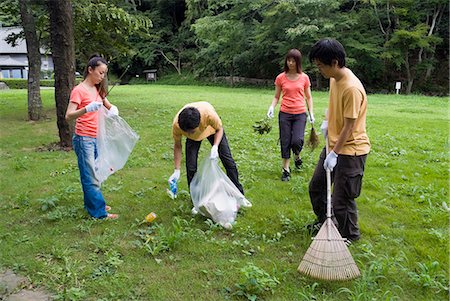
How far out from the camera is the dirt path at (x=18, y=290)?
2486 millimetres

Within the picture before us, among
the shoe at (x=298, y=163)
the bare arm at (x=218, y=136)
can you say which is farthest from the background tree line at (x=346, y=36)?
the bare arm at (x=218, y=136)

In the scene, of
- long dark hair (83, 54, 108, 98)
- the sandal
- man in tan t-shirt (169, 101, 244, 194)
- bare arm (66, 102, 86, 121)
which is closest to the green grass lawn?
the sandal

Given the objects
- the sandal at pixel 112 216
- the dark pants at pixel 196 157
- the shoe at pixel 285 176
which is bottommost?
the sandal at pixel 112 216

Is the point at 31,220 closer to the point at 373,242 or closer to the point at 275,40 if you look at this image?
the point at 373,242

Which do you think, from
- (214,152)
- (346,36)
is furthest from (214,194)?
(346,36)

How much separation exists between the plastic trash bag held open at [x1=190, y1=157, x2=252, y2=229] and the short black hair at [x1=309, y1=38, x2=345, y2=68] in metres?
1.35

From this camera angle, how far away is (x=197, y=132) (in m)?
3.54

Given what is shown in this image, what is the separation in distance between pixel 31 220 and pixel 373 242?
3061 mm

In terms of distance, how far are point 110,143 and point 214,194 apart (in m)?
1.11

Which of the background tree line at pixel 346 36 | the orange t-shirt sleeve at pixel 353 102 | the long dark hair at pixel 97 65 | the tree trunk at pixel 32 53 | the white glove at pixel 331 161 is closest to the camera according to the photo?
the orange t-shirt sleeve at pixel 353 102

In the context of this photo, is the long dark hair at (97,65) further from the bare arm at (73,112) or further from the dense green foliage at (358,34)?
the dense green foliage at (358,34)

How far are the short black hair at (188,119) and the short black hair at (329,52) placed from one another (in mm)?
1071

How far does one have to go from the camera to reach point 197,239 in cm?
323

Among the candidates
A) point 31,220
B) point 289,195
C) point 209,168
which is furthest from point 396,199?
point 31,220
